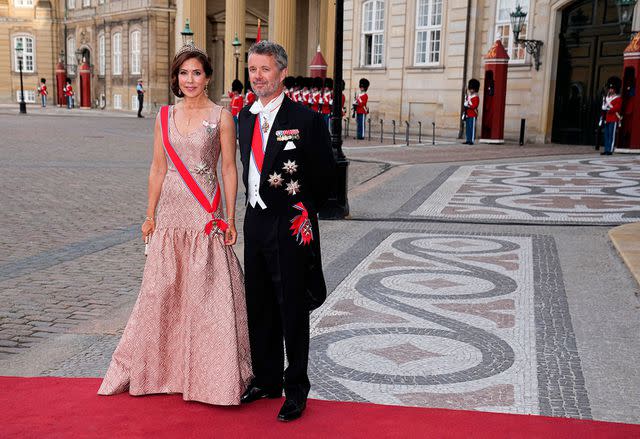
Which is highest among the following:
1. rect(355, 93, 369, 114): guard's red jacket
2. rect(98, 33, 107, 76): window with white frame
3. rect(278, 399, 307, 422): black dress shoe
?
rect(98, 33, 107, 76): window with white frame

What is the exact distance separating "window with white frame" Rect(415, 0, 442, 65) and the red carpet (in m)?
23.4

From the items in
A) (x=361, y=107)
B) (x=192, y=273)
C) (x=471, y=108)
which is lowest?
(x=192, y=273)

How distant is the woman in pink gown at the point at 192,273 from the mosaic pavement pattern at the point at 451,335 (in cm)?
61

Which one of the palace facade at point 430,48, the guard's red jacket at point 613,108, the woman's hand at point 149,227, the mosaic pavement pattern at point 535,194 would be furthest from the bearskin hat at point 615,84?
the woman's hand at point 149,227

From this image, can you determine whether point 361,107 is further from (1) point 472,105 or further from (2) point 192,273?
(2) point 192,273

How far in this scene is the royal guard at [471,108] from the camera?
22078 millimetres

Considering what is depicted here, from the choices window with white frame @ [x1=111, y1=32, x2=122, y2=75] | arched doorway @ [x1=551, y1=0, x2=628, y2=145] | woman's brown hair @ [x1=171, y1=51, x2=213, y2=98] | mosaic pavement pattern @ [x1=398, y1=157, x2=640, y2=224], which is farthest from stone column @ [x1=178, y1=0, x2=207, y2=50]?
woman's brown hair @ [x1=171, y1=51, x2=213, y2=98]

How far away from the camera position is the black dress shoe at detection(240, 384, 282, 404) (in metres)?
3.70

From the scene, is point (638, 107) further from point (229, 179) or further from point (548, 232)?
point (229, 179)

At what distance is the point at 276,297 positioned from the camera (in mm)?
3545

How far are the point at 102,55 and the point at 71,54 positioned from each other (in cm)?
585

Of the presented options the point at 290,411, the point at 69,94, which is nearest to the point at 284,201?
the point at 290,411

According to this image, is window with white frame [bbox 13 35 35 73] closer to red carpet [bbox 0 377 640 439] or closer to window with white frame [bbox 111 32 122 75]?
window with white frame [bbox 111 32 122 75]

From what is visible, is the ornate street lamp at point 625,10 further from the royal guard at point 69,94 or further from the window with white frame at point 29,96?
the window with white frame at point 29,96
